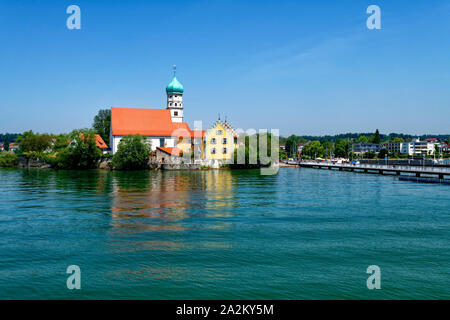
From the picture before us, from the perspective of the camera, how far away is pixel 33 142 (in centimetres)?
11194

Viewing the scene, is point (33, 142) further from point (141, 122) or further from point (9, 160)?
point (141, 122)

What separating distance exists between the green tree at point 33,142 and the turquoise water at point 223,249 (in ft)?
277

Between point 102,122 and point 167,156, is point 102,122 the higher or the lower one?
the higher one

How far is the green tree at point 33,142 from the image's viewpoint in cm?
11206

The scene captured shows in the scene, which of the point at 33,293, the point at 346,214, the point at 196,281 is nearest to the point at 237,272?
the point at 196,281

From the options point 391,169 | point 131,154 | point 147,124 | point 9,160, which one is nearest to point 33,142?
point 9,160

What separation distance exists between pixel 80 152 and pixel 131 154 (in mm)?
12302

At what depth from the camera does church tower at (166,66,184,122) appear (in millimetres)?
105506

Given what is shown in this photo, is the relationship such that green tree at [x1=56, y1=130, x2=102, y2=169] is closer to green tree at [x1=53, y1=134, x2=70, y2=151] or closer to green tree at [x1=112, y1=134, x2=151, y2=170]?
green tree at [x1=53, y1=134, x2=70, y2=151]

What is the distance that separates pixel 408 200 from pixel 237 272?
2818 cm

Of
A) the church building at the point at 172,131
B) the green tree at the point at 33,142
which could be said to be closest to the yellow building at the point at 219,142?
the church building at the point at 172,131
